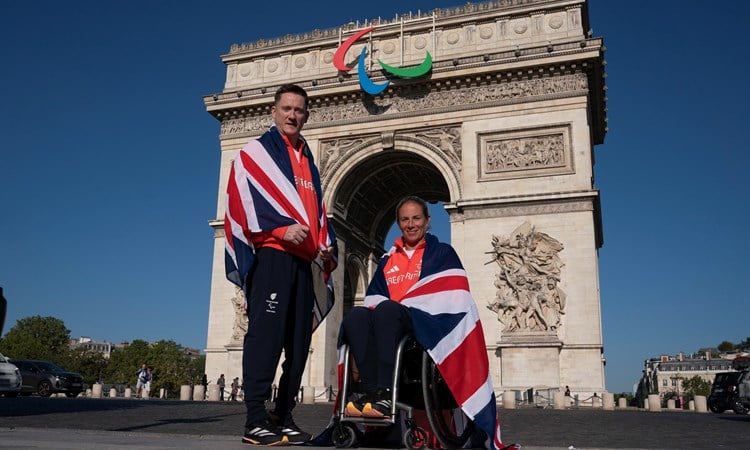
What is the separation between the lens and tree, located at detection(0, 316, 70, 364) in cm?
6462

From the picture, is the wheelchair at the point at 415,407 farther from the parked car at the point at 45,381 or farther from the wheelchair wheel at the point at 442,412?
the parked car at the point at 45,381

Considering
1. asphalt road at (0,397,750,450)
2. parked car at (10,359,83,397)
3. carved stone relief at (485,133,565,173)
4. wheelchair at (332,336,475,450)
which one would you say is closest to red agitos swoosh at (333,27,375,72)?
carved stone relief at (485,133,565,173)

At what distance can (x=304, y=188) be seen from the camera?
390cm

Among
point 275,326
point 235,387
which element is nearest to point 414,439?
point 275,326

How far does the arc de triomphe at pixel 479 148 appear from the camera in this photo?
59.8ft

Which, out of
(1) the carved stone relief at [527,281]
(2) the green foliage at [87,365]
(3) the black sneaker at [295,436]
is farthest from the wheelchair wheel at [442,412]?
(2) the green foliage at [87,365]

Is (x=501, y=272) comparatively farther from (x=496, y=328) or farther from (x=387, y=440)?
(x=387, y=440)

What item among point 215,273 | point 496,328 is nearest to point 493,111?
point 496,328

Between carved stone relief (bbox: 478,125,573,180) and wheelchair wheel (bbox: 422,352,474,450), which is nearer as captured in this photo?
wheelchair wheel (bbox: 422,352,474,450)

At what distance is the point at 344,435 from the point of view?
3.39 m

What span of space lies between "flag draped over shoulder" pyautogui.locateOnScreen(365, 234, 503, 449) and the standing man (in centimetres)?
52

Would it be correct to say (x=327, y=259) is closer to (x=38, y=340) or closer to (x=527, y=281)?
(x=527, y=281)

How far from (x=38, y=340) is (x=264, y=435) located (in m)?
73.6

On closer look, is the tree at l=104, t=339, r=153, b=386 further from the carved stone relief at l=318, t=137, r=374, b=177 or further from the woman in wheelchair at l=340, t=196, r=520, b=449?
the woman in wheelchair at l=340, t=196, r=520, b=449
